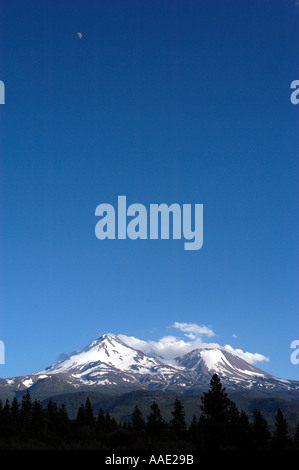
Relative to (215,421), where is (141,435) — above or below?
below

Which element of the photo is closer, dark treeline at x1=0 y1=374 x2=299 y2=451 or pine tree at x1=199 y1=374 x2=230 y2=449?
dark treeline at x1=0 y1=374 x2=299 y2=451

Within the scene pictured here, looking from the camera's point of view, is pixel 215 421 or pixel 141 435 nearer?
pixel 141 435

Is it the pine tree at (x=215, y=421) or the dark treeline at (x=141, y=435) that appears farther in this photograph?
the pine tree at (x=215, y=421)

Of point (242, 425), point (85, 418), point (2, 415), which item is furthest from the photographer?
point (85, 418)

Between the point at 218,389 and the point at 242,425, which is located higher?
the point at 218,389

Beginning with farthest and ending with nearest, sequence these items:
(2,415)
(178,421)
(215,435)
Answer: (178,421), (2,415), (215,435)
